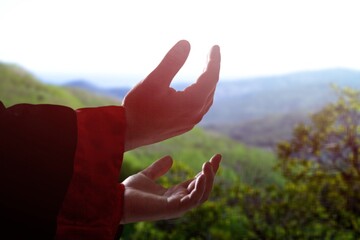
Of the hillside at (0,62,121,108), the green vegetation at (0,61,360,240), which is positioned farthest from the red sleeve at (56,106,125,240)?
the hillside at (0,62,121,108)

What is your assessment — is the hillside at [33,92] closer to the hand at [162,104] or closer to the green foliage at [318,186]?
the green foliage at [318,186]

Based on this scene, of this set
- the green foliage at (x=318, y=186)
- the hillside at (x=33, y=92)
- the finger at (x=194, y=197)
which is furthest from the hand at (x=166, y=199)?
the hillside at (x=33, y=92)

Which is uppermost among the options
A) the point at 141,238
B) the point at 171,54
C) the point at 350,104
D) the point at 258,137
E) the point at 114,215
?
the point at 171,54

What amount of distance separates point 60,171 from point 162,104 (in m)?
0.11

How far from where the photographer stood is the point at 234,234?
6.44 feet

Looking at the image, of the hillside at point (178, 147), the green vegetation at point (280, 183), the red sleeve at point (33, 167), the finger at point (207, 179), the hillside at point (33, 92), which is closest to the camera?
the red sleeve at point (33, 167)

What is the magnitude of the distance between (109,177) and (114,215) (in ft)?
0.09

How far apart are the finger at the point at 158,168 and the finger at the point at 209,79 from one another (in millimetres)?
111

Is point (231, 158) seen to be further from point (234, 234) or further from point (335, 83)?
point (234, 234)

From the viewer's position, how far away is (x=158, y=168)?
1.72 ft

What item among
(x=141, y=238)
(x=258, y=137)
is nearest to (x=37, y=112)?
(x=141, y=238)

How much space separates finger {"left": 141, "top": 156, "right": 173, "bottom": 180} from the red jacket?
0.40 feet

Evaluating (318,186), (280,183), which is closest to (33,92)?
(280,183)

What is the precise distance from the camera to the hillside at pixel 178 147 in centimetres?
258
